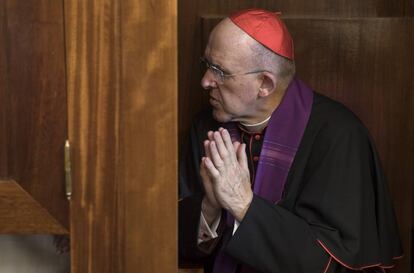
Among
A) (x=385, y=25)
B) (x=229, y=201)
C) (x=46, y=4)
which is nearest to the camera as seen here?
(x=46, y=4)

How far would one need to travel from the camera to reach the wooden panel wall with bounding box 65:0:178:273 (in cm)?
88

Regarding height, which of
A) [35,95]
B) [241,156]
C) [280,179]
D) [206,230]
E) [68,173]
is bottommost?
[206,230]

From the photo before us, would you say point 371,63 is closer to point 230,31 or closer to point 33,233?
point 230,31

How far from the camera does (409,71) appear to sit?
213cm

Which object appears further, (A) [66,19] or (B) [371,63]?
(B) [371,63]

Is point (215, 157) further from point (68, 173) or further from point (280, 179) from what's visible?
point (68, 173)

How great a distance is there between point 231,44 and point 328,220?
1.71ft

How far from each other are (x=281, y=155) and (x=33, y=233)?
41.0 inches

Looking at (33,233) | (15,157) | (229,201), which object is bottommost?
(229,201)

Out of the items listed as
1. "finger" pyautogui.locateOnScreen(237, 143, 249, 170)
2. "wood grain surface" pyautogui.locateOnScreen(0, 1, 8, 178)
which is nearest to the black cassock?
"finger" pyautogui.locateOnScreen(237, 143, 249, 170)

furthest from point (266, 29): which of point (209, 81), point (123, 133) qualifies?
point (123, 133)

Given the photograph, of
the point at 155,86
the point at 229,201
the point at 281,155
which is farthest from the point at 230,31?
the point at 155,86

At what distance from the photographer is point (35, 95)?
88 cm

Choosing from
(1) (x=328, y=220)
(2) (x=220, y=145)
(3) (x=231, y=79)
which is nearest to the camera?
(2) (x=220, y=145)
